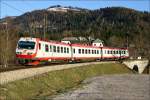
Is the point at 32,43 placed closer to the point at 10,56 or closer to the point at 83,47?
the point at 83,47

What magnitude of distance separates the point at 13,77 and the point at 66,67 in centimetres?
1801

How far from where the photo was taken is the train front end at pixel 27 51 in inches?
1518

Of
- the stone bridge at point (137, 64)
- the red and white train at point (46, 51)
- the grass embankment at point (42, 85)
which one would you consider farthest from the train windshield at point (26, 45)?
the stone bridge at point (137, 64)

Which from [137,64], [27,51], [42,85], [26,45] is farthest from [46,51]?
[137,64]

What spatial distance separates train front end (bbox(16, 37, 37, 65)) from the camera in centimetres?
3856

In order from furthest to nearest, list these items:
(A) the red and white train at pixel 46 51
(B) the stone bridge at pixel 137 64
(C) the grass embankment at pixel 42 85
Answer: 1. (B) the stone bridge at pixel 137 64
2. (A) the red and white train at pixel 46 51
3. (C) the grass embankment at pixel 42 85

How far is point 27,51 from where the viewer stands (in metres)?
38.6

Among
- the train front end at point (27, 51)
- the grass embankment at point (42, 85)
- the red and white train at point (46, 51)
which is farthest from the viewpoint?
the red and white train at point (46, 51)

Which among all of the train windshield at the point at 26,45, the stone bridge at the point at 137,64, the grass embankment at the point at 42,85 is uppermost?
the train windshield at the point at 26,45

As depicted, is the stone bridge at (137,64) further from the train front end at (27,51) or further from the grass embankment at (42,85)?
the train front end at (27,51)

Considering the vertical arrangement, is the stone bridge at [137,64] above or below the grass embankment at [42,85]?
below

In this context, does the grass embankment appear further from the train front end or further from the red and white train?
the train front end

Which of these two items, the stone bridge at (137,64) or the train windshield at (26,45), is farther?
the stone bridge at (137,64)

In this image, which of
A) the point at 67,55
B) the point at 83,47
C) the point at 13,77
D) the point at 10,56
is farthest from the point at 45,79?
the point at 10,56
